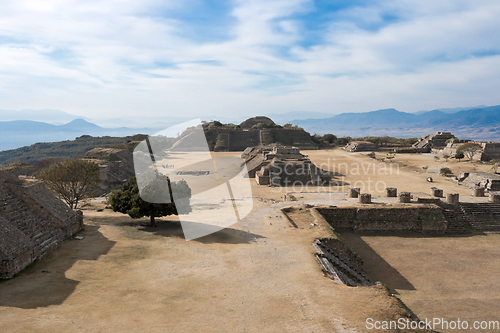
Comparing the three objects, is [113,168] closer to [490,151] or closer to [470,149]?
[470,149]

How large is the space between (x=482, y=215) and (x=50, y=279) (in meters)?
30.4

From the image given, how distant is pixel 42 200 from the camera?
706 inches

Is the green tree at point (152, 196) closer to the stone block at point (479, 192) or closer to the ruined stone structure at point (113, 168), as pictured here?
the ruined stone structure at point (113, 168)

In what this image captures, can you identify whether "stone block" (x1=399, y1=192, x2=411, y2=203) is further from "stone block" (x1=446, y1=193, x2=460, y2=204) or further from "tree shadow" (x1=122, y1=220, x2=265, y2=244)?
"tree shadow" (x1=122, y1=220, x2=265, y2=244)

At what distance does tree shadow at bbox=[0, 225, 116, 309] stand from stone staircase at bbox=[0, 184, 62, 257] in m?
0.59

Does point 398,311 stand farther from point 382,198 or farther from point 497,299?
point 382,198

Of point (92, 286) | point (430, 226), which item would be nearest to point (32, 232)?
point (92, 286)

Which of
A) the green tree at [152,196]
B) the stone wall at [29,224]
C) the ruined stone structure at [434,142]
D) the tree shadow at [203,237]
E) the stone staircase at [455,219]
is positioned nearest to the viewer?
the stone wall at [29,224]

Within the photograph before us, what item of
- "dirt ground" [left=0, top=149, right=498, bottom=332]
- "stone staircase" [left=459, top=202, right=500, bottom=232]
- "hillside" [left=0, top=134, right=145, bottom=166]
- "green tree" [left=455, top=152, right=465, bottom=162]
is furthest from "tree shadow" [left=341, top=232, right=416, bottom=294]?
"hillside" [left=0, top=134, right=145, bottom=166]

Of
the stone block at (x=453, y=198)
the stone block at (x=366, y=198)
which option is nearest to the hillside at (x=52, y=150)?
the stone block at (x=366, y=198)

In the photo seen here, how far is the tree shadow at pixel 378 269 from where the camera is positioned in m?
16.4

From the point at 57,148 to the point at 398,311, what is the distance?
13904 centimetres

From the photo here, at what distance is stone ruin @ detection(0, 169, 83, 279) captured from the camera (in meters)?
13.1

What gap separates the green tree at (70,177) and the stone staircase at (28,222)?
5.53m
